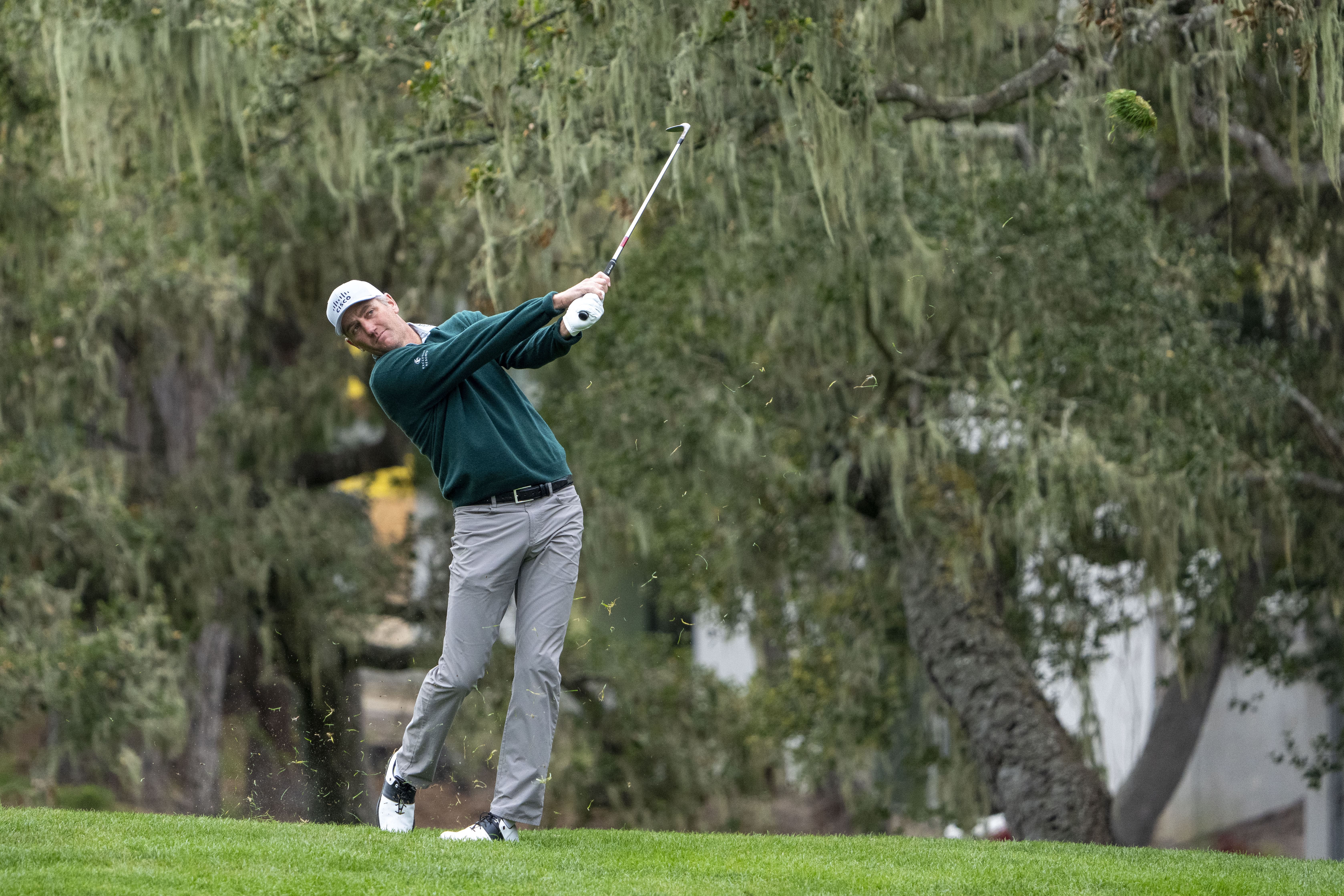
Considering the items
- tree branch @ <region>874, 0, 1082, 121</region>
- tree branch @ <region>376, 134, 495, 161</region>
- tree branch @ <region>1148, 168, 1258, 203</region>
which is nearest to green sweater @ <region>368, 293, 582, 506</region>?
tree branch @ <region>874, 0, 1082, 121</region>

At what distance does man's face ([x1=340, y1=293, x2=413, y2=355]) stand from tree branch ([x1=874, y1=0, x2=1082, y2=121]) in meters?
3.82

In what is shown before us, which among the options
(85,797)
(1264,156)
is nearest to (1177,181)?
(1264,156)

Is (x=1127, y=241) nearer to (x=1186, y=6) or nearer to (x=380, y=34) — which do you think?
(x=1186, y=6)

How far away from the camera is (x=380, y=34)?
9133 millimetres

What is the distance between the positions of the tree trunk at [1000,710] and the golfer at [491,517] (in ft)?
16.6

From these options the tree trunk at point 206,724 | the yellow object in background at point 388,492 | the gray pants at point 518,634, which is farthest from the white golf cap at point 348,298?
the tree trunk at point 206,724

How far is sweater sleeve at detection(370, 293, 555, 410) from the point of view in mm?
4578

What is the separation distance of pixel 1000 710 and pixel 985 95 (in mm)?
3620

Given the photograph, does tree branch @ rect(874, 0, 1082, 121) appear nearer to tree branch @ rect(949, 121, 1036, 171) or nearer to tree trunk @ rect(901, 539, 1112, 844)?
tree branch @ rect(949, 121, 1036, 171)

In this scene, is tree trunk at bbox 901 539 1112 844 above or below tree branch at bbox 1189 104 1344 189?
below

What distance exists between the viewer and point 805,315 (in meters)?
9.54

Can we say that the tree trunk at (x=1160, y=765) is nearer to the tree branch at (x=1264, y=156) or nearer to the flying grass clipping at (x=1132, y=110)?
the tree branch at (x=1264, y=156)

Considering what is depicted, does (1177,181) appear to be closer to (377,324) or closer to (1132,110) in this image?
(1132,110)

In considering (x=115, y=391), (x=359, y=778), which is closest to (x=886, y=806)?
(x=359, y=778)
